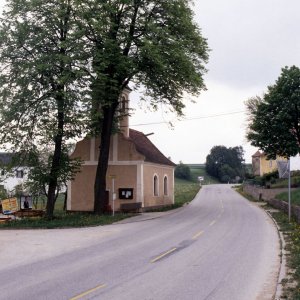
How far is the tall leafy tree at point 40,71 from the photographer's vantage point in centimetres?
2645

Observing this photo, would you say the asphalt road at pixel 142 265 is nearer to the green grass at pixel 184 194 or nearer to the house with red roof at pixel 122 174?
the house with red roof at pixel 122 174

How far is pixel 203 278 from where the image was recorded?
10570mm

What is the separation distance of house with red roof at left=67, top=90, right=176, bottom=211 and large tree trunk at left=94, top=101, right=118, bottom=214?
4295 millimetres

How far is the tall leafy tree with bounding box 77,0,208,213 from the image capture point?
27.0 m

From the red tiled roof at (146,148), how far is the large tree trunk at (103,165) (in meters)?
7.21

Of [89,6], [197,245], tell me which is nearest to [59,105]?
[89,6]

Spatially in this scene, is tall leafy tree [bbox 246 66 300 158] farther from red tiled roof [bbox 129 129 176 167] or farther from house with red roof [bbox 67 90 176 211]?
house with red roof [bbox 67 90 176 211]

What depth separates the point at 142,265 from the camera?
1228cm

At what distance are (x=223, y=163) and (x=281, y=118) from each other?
97686 millimetres

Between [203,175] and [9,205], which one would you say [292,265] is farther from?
[203,175]

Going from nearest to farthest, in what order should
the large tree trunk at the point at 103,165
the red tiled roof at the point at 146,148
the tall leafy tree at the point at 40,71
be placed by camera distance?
the tall leafy tree at the point at 40,71
the large tree trunk at the point at 103,165
the red tiled roof at the point at 146,148

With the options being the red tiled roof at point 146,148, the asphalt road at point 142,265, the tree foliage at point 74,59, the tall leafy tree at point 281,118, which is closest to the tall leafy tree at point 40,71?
the tree foliage at point 74,59

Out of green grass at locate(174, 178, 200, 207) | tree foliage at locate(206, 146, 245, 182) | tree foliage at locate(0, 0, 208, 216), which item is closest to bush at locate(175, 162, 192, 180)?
tree foliage at locate(206, 146, 245, 182)

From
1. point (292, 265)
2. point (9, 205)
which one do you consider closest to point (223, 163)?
point (9, 205)
